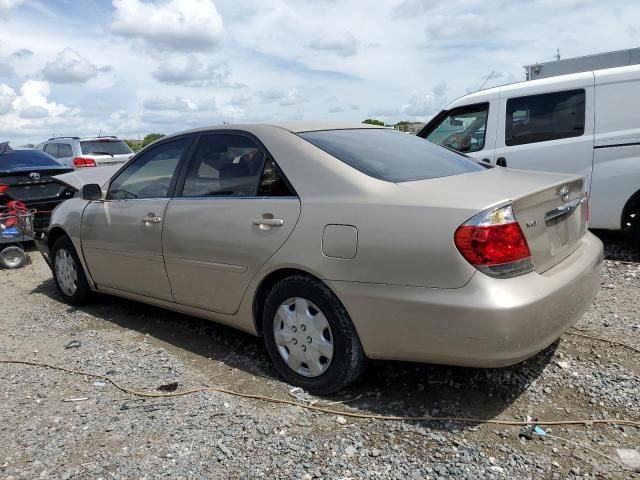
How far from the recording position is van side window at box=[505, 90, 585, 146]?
243 inches

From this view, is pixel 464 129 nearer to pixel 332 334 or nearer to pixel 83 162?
pixel 332 334

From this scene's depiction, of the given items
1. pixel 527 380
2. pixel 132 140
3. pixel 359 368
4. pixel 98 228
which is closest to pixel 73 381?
pixel 98 228

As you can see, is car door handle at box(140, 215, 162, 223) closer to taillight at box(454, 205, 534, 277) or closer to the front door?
the front door

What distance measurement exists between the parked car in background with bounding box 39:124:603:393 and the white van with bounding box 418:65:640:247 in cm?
273

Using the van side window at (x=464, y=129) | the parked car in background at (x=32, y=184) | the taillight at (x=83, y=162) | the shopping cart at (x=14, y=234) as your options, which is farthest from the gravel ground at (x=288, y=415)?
the taillight at (x=83, y=162)

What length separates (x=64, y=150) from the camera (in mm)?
13586

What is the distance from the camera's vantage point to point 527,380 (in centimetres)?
339

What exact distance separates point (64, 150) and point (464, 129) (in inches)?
405

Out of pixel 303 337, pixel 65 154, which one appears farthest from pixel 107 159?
pixel 303 337

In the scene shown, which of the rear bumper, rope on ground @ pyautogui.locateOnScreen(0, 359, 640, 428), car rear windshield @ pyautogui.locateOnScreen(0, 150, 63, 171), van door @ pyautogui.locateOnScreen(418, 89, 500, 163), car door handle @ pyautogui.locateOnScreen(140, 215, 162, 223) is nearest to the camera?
the rear bumper

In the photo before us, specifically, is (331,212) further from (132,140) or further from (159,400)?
(132,140)

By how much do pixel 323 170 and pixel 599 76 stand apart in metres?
4.27

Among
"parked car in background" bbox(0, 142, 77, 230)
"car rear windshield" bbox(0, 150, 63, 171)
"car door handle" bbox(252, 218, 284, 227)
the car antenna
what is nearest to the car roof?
"car door handle" bbox(252, 218, 284, 227)

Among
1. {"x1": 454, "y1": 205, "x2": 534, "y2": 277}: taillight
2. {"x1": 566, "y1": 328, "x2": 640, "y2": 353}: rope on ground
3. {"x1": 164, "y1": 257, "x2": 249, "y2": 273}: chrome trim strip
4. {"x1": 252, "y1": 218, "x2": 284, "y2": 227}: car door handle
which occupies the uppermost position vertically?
{"x1": 252, "y1": 218, "x2": 284, "y2": 227}: car door handle
